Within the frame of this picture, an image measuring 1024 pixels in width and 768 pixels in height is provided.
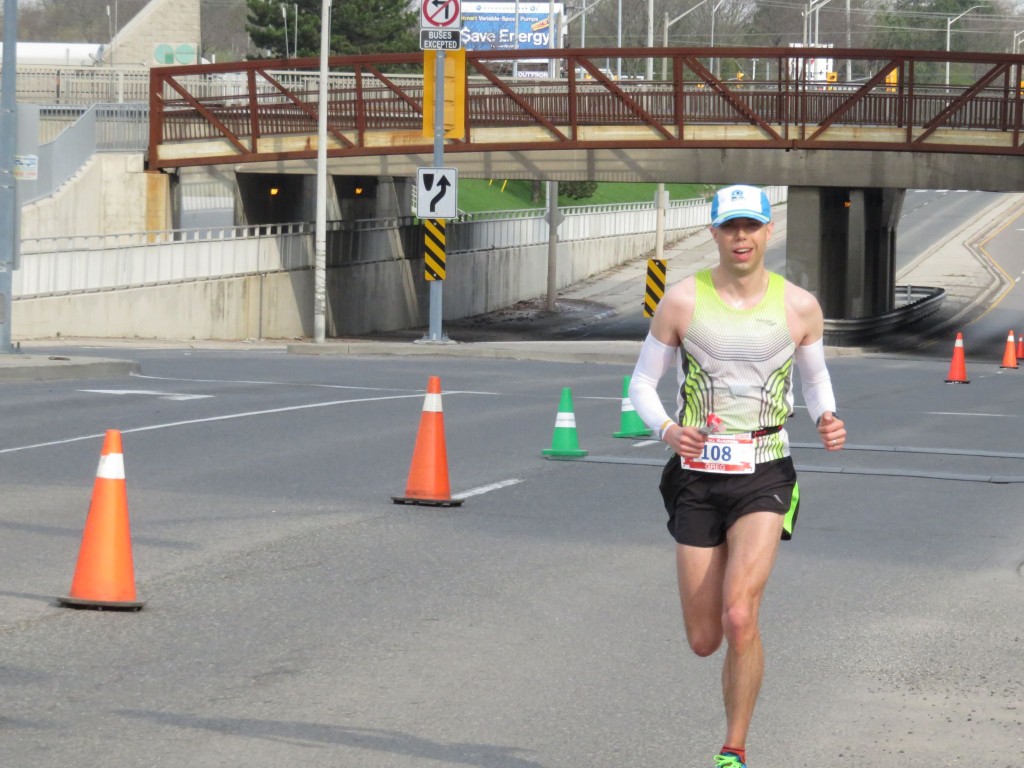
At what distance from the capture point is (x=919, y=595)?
927 centimetres

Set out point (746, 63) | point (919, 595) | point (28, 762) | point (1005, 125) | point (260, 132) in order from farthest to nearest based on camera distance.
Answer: point (746, 63) < point (260, 132) < point (1005, 125) < point (919, 595) < point (28, 762)

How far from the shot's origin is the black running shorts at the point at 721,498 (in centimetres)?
571

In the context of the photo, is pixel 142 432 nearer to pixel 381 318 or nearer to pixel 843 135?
pixel 843 135

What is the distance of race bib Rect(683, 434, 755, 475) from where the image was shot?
18.7 feet

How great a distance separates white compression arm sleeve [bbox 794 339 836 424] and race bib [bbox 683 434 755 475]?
0.34 meters

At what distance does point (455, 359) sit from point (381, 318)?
67.5 ft

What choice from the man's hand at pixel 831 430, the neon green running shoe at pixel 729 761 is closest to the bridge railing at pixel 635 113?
the man's hand at pixel 831 430

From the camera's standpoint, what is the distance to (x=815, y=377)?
19.8 feet

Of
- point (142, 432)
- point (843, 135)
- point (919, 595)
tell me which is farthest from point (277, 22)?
point (919, 595)

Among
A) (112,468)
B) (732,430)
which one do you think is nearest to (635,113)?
(112,468)

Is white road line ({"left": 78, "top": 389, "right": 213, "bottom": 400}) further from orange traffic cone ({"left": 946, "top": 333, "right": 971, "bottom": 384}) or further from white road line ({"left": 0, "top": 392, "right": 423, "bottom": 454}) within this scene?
orange traffic cone ({"left": 946, "top": 333, "right": 971, "bottom": 384})

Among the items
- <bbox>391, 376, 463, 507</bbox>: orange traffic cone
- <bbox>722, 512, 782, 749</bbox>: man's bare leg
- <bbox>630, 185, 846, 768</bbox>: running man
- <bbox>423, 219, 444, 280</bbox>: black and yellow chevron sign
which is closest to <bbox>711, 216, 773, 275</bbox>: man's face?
<bbox>630, 185, 846, 768</bbox>: running man

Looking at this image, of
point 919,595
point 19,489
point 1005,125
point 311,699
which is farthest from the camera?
point 1005,125

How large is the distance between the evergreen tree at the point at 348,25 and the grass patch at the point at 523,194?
24.7 feet
